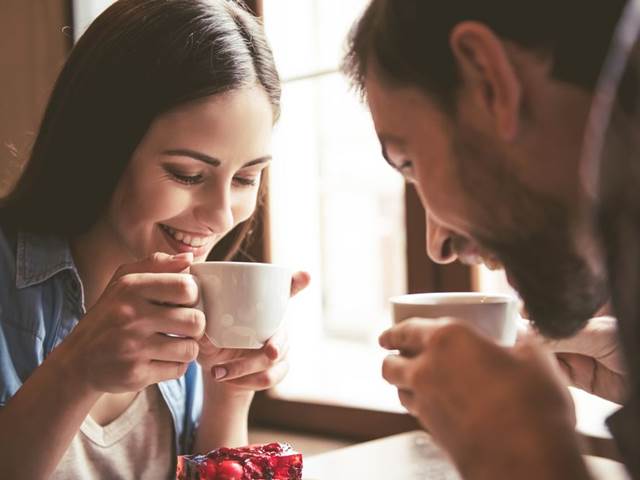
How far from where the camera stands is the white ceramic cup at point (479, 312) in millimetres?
734

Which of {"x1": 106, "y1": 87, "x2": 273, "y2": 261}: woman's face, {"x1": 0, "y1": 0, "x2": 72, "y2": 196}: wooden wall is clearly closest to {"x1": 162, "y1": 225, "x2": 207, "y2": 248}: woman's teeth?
{"x1": 106, "y1": 87, "x2": 273, "y2": 261}: woman's face

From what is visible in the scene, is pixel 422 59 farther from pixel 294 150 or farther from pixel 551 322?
pixel 294 150

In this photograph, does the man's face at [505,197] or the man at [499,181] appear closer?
the man at [499,181]

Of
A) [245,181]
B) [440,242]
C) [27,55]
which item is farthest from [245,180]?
[27,55]

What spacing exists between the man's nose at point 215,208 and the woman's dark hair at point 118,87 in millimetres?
149

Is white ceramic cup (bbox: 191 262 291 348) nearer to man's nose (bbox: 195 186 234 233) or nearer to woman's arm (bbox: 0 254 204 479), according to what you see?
woman's arm (bbox: 0 254 204 479)

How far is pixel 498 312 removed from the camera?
0.75 m

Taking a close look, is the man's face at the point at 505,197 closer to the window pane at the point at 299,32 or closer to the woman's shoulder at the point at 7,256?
the woman's shoulder at the point at 7,256

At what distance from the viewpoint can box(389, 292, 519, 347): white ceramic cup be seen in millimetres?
734

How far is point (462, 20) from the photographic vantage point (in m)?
0.64

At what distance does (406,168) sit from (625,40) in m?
0.42

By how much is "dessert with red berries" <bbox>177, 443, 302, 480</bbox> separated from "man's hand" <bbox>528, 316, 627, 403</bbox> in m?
0.37

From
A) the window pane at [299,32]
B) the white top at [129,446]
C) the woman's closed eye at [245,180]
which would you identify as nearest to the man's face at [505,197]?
the woman's closed eye at [245,180]

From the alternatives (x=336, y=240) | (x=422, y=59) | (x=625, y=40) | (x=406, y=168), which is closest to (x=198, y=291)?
(x=406, y=168)
